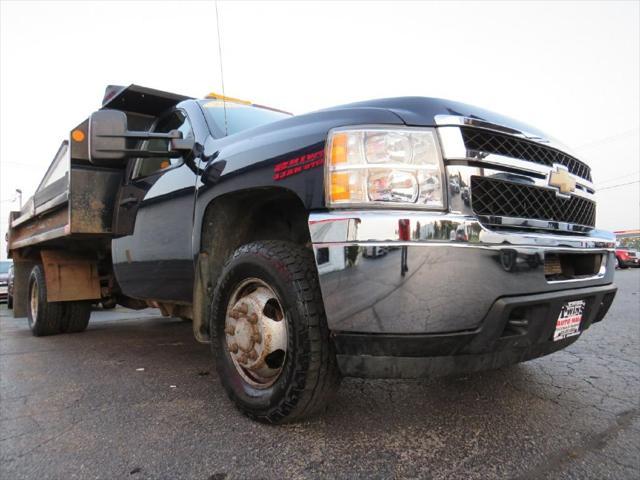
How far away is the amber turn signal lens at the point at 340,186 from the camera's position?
173 cm

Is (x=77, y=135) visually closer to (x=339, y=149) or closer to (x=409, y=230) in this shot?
(x=339, y=149)

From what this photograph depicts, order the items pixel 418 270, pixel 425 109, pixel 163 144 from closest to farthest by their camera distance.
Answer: pixel 418 270, pixel 425 109, pixel 163 144

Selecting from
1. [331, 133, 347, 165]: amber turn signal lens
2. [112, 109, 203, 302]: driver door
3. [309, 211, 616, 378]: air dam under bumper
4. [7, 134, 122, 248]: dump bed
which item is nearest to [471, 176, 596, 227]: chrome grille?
[309, 211, 616, 378]: air dam under bumper

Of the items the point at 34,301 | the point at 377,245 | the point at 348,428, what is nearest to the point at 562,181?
the point at 377,245

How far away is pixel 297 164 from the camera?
193 cm

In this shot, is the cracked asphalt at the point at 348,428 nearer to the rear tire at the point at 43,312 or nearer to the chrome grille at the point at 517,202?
the chrome grille at the point at 517,202

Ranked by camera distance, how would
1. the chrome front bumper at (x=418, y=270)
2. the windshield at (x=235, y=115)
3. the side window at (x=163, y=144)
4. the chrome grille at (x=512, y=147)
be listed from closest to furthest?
1. the chrome front bumper at (x=418, y=270)
2. the chrome grille at (x=512, y=147)
3. the windshield at (x=235, y=115)
4. the side window at (x=163, y=144)

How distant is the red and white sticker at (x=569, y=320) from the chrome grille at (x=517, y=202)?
1.31 feet

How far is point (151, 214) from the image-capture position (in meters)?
3.15

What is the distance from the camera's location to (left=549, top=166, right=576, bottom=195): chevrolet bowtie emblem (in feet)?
6.80

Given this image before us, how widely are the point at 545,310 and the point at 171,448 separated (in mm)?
1674

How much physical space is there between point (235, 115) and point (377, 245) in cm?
194

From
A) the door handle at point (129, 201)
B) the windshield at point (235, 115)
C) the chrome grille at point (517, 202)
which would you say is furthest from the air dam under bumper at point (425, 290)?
the door handle at point (129, 201)

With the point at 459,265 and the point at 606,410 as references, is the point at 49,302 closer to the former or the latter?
the point at 459,265
